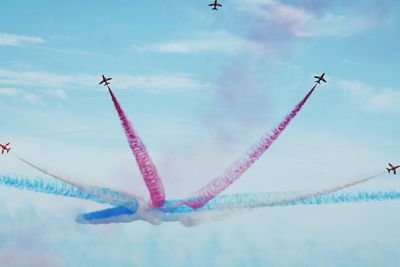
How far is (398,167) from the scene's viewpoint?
547ft

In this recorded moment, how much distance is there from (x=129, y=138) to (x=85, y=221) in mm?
21023

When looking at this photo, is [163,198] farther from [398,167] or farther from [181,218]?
[398,167]

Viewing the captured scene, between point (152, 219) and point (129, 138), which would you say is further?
point (152, 219)

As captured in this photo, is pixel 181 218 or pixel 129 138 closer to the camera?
pixel 129 138

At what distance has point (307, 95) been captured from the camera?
497 ft

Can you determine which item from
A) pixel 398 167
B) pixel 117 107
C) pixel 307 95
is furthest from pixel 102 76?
pixel 398 167

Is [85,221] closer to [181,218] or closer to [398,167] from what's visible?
[181,218]

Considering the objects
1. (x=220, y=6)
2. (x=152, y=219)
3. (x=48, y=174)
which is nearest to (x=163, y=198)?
(x=152, y=219)

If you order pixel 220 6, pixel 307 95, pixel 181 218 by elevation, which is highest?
pixel 220 6

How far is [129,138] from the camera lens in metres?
152

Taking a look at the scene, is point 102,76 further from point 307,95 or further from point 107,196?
point 307,95

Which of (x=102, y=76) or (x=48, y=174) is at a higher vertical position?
(x=102, y=76)

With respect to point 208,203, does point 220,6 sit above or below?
above

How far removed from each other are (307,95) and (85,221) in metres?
40.8
